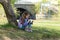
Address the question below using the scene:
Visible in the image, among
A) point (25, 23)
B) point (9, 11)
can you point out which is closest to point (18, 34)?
point (25, 23)

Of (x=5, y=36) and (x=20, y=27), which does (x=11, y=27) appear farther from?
(x=5, y=36)

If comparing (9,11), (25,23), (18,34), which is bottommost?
(18,34)

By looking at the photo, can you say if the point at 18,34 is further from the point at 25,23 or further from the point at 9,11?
the point at 9,11

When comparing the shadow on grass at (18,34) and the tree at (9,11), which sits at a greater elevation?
the tree at (9,11)

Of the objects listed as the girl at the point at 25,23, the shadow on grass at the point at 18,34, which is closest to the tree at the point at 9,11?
the shadow on grass at the point at 18,34

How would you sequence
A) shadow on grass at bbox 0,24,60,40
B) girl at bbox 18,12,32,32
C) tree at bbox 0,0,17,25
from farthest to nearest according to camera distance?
tree at bbox 0,0,17,25 → girl at bbox 18,12,32,32 → shadow on grass at bbox 0,24,60,40

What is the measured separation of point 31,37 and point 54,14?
38333 millimetres

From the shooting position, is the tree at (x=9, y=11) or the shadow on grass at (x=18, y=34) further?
the tree at (x=9, y=11)

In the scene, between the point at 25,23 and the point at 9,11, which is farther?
the point at 9,11

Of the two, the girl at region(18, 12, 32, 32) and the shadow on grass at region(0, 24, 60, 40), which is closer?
the shadow on grass at region(0, 24, 60, 40)

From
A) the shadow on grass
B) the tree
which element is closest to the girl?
the shadow on grass

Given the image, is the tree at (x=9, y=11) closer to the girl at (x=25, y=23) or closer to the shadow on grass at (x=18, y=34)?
the shadow on grass at (x=18, y=34)

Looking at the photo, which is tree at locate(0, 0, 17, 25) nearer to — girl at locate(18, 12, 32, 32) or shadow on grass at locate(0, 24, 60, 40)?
shadow on grass at locate(0, 24, 60, 40)

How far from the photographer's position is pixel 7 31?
11.6 m
